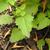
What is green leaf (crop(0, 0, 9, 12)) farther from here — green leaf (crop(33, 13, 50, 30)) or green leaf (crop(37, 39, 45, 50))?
green leaf (crop(37, 39, 45, 50))

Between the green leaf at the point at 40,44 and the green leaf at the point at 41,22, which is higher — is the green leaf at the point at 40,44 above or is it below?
below

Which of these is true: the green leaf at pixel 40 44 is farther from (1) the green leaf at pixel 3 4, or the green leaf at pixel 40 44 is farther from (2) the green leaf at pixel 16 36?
(1) the green leaf at pixel 3 4

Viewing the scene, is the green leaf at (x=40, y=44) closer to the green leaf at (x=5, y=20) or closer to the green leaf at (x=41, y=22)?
the green leaf at (x=41, y=22)

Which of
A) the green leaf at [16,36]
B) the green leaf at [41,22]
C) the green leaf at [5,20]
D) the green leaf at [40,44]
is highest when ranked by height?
the green leaf at [5,20]

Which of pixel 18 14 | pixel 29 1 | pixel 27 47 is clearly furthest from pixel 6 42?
pixel 29 1

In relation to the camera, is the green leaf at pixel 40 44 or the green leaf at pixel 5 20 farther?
the green leaf at pixel 40 44

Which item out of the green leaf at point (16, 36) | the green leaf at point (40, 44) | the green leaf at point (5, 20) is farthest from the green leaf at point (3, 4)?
Result: the green leaf at point (40, 44)

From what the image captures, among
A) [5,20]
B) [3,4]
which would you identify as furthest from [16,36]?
[3,4]

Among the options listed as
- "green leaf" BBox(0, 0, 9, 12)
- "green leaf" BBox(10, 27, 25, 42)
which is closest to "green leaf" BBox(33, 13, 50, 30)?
"green leaf" BBox(10, 27, 25, 42)

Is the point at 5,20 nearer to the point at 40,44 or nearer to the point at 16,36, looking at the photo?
the point at 16,36
